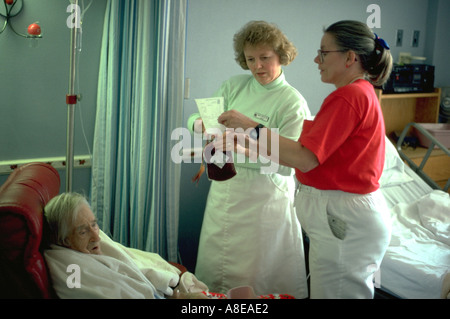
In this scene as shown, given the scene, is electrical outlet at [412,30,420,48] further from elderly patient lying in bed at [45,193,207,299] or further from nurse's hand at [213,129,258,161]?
elderly patient lying in bed at [45,193,207,299]

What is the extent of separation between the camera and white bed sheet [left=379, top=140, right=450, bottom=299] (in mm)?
2398

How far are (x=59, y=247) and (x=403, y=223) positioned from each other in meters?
2.23

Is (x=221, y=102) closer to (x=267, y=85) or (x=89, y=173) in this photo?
(x=267, y=85)

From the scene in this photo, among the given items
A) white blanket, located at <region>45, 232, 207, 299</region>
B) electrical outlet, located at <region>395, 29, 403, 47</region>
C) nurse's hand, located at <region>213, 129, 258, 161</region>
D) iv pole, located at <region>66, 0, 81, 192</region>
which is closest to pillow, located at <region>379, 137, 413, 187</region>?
electrical outlet, located at <region>395, 29, 403, 47</region>

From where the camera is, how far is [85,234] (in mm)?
1738

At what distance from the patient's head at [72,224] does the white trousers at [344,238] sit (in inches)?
32.4

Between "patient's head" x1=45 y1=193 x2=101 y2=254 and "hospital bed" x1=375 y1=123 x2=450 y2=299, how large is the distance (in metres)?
1.55

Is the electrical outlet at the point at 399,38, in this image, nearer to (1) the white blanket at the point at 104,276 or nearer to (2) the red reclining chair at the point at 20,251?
(1) the white blanket at the point at 104,276

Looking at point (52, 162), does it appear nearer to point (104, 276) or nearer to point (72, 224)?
point (72, 224)

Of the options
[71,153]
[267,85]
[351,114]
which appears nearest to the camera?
[351,114]

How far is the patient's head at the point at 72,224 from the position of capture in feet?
5.51

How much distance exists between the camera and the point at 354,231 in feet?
5.57

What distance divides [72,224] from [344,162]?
1011mm

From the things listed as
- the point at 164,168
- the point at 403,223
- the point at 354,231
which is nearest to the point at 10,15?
the point at 164,168
